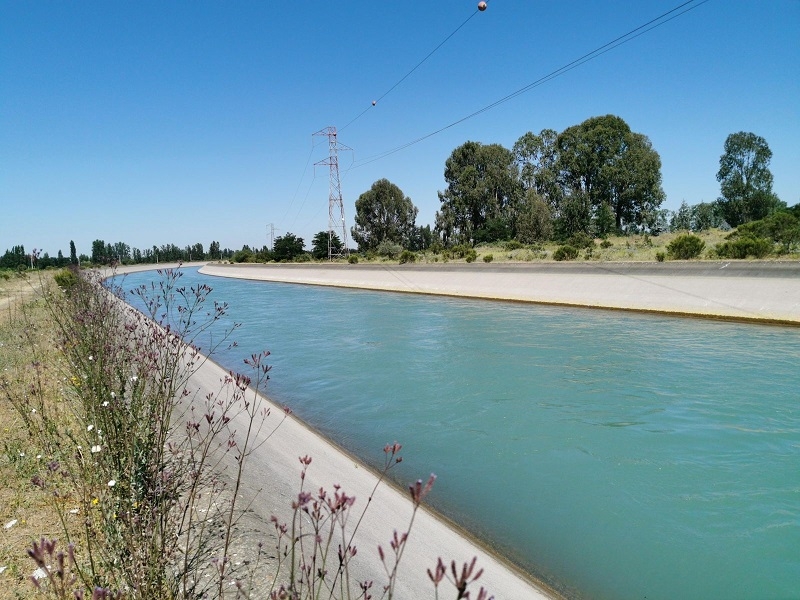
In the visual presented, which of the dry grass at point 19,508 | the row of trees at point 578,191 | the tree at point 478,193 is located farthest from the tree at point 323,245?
the dry grass at point 19,508

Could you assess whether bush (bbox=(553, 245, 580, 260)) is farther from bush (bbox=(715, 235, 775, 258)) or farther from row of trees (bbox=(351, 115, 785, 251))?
row of trees (bbox=(351, 115, 785, 251))

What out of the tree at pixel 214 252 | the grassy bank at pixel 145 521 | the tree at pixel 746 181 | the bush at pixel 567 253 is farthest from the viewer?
the tree at pixel 214 252

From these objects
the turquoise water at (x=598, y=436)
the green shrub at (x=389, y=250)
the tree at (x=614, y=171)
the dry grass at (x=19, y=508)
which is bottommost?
the turquoise water at (x=598, y=436)

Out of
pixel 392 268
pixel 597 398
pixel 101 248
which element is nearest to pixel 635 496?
pixel 597 398

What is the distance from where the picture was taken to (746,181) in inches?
1781

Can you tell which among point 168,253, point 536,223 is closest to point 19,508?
point 536,223

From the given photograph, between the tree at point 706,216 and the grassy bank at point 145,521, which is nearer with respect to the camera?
the grassy bank at point 145,521

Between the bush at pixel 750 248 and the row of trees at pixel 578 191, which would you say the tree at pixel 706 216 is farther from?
the bush at pixel 750 248

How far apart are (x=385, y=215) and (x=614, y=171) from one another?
2920 centimetres

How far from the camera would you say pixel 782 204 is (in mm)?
43750

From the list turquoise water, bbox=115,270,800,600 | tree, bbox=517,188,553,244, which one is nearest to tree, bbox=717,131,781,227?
tree, bbox=517,188,553,244

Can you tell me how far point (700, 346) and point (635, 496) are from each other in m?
7.58

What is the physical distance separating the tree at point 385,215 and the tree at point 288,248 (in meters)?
8.84

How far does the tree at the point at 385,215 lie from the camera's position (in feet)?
211
